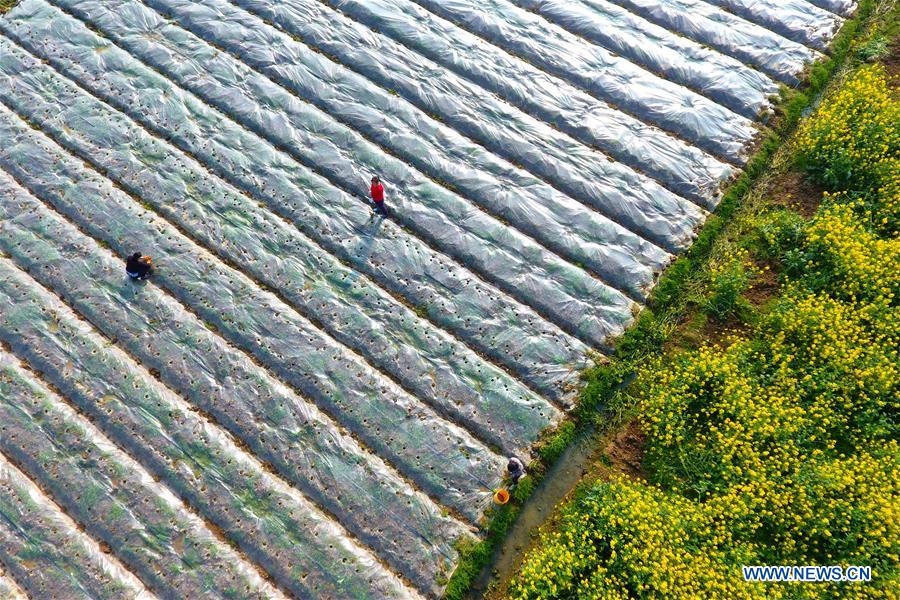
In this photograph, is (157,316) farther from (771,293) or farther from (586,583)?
→ (771,293)

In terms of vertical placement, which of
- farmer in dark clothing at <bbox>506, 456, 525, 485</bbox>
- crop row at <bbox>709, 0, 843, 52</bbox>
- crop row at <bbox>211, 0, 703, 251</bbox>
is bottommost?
farmer in dark clothing at <bbox>506, 456, 525, 485</bbox>

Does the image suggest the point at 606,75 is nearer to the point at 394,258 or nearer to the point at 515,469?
the point at 394,258

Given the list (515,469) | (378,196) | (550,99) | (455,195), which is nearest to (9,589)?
(515,469)

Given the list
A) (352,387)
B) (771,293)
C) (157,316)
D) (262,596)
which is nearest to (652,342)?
(771,293)

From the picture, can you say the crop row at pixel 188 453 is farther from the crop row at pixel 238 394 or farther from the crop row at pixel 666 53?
the crop row at pixel 666 53

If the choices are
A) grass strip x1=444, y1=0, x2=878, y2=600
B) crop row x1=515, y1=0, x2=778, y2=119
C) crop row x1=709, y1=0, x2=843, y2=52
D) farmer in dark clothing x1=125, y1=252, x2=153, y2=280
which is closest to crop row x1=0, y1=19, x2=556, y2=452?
grass strip x1=444, y1=0, x2=878, y2=600

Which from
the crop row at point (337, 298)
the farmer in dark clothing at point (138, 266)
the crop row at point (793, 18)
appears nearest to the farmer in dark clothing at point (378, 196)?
the crop row at point (337, 298)

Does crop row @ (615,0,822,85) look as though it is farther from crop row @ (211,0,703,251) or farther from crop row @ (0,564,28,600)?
crop row @ (0,564,28,600)
